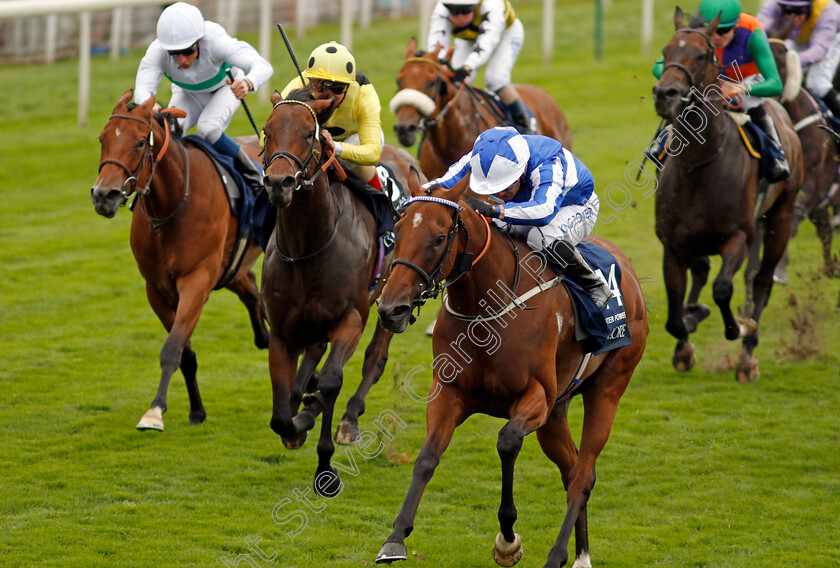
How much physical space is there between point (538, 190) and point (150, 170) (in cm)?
269

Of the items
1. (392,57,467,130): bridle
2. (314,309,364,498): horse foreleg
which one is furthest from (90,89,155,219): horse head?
(392,57,467,130): bridle

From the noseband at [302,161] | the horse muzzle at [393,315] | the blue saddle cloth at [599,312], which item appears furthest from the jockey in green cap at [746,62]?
the horse muzzle at [393,315]

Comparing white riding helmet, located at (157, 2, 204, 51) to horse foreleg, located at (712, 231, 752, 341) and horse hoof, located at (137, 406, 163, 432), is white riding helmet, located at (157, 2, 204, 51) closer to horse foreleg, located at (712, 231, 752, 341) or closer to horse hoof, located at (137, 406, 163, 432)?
horse hoof, located at (137, 406, 163, 432)

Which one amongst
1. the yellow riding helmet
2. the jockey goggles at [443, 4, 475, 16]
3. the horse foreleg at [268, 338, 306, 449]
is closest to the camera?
the horse foreleg at [268, 338, 306, 449]

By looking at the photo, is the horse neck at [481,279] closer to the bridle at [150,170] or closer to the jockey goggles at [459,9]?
the bridle at [150,170]

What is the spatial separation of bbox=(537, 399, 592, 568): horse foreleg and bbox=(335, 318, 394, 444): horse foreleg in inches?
55.7

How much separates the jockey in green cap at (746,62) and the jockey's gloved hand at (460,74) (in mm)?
1959

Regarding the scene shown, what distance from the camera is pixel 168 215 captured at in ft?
22.3

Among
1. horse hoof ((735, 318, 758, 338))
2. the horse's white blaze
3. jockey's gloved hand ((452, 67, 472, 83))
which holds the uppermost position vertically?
jockey's gloved hand ((452, 67, 472, 83))

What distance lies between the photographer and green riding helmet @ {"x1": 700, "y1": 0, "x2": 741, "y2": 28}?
7758 millimetres

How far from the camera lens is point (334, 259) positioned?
5.91m

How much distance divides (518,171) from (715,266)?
771 cm

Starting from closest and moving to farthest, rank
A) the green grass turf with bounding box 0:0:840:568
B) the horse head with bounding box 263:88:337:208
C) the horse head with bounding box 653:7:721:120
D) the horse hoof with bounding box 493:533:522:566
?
the horse hoof with bounding box 493:533:522:566 < the horse head with bounding box 263:88:337:208 < the green grass turf with bounding box 0:0:840:568 < the horse head with bounding box 653:7:721:120

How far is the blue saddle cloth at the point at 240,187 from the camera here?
24.0 ft
